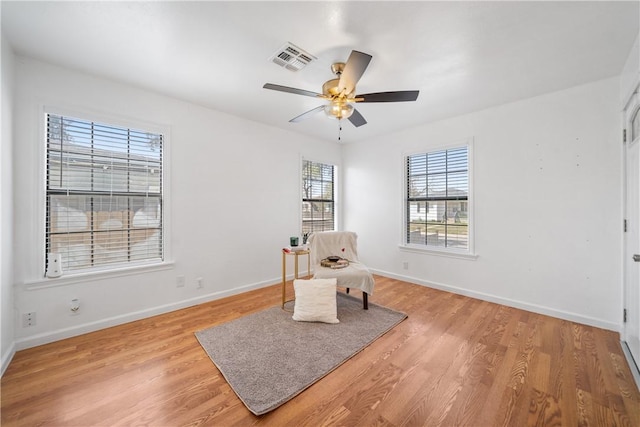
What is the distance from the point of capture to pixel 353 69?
5.85 feet

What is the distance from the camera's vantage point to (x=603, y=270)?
2.48 m

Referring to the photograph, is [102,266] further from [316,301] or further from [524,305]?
[524,305]

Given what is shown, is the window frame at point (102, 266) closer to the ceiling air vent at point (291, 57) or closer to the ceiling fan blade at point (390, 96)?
the ceiling air vent at point (291, 57)

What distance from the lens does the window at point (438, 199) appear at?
11.5 feet

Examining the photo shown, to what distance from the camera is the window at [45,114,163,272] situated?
89.8 inches

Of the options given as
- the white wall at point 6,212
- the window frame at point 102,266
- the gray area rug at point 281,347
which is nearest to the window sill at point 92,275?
the window frame at point 102,266

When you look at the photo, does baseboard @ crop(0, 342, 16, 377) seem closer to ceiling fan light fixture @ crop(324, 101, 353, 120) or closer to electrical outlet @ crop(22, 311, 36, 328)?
electrical outlet @ crop(22, 311, 36, 328)

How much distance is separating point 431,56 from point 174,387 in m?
3.30

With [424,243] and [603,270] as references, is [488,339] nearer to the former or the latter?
[603,270]

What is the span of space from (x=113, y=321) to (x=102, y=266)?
584mm

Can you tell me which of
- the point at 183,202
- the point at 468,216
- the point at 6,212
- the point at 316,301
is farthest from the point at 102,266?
the point at 468,216

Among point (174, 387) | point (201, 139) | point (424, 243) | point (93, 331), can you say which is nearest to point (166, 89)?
point (201, 139)

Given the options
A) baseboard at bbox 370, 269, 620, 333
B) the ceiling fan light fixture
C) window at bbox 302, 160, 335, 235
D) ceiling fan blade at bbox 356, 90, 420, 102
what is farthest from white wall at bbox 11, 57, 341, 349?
baseboard at bbox 370, 269, 620, 333

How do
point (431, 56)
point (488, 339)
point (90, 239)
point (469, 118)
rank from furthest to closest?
1. point (469, 118)
2. point (90, 239)
3. point (488, 339)
4. point (431, 56)
